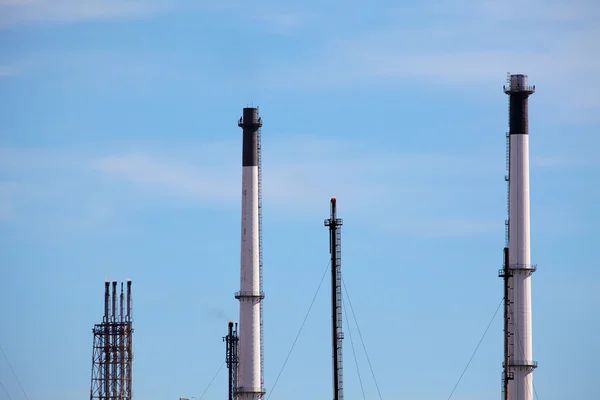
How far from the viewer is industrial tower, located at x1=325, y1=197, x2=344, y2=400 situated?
76.8 metres

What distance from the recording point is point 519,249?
92.9 meters

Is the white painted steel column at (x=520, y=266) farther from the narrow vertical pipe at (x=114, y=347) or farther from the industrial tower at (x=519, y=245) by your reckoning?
the narrow vertical pipe at (x=114, y=347)

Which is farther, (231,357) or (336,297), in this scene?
(231,357)

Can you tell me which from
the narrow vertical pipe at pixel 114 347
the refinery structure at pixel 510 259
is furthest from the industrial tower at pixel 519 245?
the narrow vertical pipe at pixel 114 347

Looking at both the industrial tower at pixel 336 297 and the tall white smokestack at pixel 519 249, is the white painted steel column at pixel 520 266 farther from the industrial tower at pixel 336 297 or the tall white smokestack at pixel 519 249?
the industrial tower at pixel 336 297

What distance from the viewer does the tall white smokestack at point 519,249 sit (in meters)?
91.1

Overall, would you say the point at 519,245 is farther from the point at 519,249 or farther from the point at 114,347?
the point at 114,347

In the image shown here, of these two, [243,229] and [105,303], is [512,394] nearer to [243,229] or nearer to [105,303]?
[243,229]

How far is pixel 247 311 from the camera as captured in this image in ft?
312

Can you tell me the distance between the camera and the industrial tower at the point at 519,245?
299ft

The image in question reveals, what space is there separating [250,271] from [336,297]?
18411 mm

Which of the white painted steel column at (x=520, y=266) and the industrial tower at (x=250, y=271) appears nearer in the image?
the white painted steel column at (x=520, y=266)

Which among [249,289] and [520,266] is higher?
[520,266]

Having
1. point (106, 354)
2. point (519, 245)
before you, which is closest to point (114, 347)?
point (106, 354)
